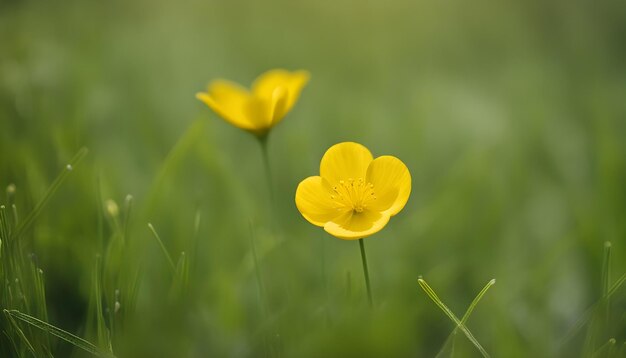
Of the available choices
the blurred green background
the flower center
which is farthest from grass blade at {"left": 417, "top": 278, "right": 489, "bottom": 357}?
the flower center

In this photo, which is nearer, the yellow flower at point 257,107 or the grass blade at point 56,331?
the grass blade at point 56,331

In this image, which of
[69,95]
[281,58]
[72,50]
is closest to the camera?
[69,95]

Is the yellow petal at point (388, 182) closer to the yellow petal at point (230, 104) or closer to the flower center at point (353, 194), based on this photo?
the flower center at point (353, 194)

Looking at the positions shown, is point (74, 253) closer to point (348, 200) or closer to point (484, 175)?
point (348, 200)

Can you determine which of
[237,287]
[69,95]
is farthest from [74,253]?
[69,95]

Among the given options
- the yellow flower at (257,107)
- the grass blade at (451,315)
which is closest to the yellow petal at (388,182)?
the grass blade at (451,315)

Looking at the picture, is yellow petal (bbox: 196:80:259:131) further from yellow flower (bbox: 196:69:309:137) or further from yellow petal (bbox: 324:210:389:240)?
yellow petal (bbox: 324:210:389:240)
